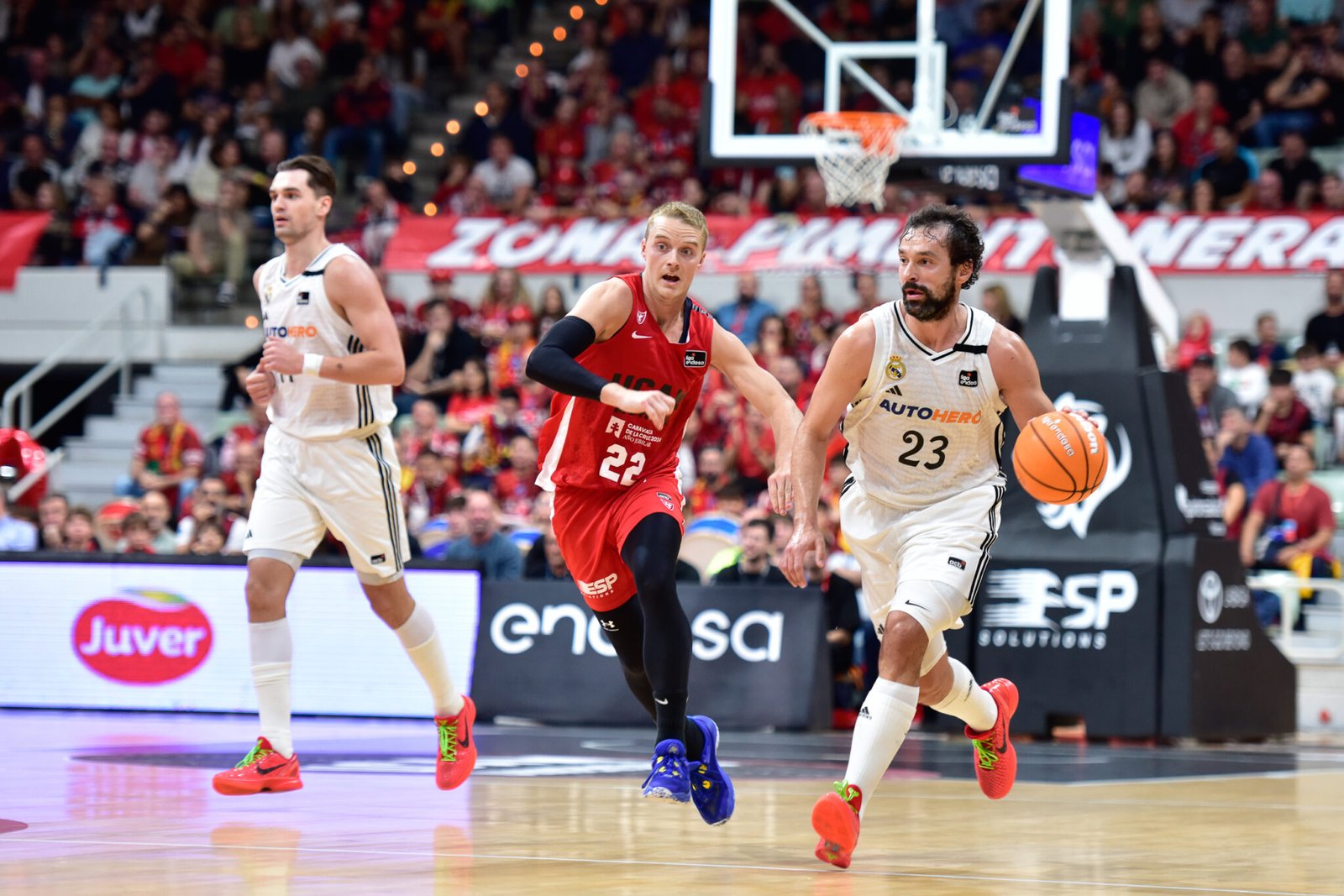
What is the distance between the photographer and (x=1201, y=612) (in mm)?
13102

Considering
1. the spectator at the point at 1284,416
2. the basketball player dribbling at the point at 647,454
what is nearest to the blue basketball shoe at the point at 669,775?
the basketball player dribbling at the point at 647,454

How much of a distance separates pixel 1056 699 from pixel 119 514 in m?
8.25

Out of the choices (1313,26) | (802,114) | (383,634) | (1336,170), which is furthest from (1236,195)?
(383,634)

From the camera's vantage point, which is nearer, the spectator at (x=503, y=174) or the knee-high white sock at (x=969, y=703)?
the knee-high white sock at (x=969, y=703)

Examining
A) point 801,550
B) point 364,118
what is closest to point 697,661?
Answer: point 801,550

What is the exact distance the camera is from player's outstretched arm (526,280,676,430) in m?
6.55

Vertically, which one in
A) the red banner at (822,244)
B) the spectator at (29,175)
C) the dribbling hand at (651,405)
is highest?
the spectator at (29,175)

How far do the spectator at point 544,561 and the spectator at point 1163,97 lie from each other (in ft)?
29.8

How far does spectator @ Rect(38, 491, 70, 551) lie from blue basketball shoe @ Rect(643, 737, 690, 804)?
10.1 meters

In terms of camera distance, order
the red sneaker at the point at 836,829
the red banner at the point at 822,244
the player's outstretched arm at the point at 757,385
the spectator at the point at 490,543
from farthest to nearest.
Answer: the red banner at the point at 822,244
the spectator at the point at 490,543
the player's outstretched arm at the point at 757,385
the red sneaker at the point at 836,829

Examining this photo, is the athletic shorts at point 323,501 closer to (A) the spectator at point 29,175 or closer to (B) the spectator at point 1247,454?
(B) the spectator at point 1247,454

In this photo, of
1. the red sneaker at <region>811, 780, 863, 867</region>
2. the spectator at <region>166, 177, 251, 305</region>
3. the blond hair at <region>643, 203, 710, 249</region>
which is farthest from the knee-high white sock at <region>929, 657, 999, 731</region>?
the spectator at <region>166, 177, 251, 305</region>

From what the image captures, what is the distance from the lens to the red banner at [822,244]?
1795cm

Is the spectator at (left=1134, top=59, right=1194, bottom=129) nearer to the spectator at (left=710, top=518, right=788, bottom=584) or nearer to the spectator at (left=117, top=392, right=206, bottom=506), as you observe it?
the spectator at (left=710, top=518, right=788, bottom=584)
